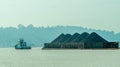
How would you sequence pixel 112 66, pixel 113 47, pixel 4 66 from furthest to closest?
pixel 113 47, pixel 4 66, pixel 112 66

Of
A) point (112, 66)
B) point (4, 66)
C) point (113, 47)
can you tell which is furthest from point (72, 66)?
point (113, 47)

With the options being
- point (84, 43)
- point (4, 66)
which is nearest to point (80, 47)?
point (84, 43)

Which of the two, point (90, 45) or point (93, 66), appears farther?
point (90, 45)

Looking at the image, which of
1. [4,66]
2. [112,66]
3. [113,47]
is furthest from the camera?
[113,47]

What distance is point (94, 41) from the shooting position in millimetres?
195500

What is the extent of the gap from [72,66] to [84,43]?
12742 cm

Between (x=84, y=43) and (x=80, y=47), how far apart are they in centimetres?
499

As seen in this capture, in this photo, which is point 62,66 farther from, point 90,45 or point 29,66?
point 90,45

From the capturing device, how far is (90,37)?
7854 inches

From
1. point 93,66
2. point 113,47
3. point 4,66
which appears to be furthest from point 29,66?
point 113,47

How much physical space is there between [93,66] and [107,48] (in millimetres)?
124854

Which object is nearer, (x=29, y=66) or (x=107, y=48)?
(x=29, y=66)

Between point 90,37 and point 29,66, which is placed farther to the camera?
point 90,37

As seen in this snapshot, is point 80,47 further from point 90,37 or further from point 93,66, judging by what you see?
point 93,66
